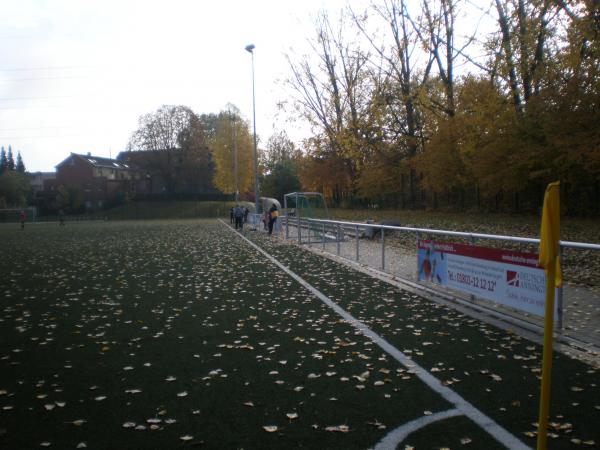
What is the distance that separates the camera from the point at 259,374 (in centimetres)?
493

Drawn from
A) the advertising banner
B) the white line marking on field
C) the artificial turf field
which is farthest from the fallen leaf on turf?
the advertising banner

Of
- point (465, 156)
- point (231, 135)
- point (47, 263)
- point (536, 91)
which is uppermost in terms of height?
point (231, 135)

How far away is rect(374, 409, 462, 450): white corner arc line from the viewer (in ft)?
11.2

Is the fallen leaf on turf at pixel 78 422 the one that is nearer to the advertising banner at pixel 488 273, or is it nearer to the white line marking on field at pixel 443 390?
the white line marking on field at pixel 443 390

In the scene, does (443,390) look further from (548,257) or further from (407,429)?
(548,257)

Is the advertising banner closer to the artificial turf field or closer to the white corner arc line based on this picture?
the artificial turf field

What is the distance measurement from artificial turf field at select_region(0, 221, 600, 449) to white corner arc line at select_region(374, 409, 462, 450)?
0.05 m

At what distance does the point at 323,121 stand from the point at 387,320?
35422mm

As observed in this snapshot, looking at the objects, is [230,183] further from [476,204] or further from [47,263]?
[47,263]

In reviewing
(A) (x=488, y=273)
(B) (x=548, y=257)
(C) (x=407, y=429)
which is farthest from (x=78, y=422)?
(A) (x=488, y=273)

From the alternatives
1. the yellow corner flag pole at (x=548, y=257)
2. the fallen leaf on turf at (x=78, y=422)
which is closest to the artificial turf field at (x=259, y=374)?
the fallen leaf on turf at (x=78, y=422)

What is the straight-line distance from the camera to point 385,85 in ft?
87.4

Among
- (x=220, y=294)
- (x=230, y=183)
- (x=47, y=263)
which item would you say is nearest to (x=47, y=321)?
(x=220, y=294)

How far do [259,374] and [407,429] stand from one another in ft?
5.69
